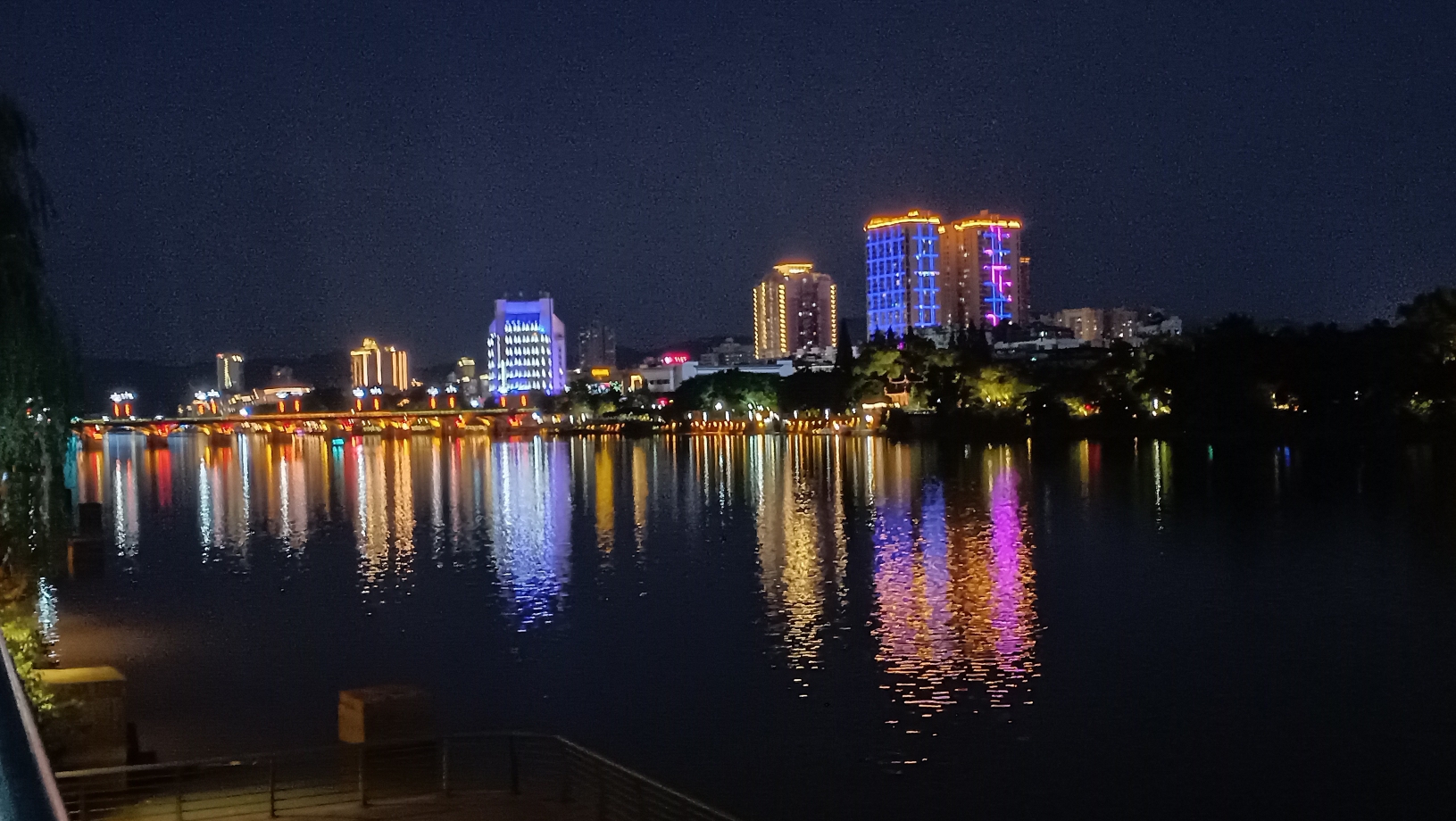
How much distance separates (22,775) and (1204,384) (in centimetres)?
8127

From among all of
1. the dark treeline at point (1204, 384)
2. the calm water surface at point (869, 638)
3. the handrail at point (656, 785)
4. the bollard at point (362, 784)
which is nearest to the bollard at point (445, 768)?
the bollard at point (362, 784)

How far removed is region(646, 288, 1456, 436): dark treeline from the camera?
2798 inches

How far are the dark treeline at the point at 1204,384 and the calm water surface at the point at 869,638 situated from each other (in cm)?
2691

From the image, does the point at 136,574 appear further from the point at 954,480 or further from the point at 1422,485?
the point at 1422,485

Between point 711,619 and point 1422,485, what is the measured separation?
3207cm

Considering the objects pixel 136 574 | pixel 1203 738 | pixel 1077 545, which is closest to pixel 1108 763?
pixel 1203 738

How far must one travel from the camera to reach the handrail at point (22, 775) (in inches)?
109

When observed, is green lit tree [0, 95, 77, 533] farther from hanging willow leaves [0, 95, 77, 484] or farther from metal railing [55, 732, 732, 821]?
metal railing [55, 732, 732, 821]

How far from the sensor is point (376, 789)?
36.9ft

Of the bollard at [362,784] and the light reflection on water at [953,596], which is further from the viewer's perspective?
the light reflection on water at [953,596]

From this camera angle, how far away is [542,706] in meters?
17.6

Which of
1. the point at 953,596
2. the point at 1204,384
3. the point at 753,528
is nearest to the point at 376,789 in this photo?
the point at 953,596

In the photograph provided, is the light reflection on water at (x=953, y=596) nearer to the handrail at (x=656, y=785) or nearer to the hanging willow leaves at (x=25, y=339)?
the handrail at (x=656, y=785)

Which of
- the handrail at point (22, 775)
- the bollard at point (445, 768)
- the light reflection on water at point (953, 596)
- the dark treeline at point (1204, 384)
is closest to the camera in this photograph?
the handrail at point (22, 775)
